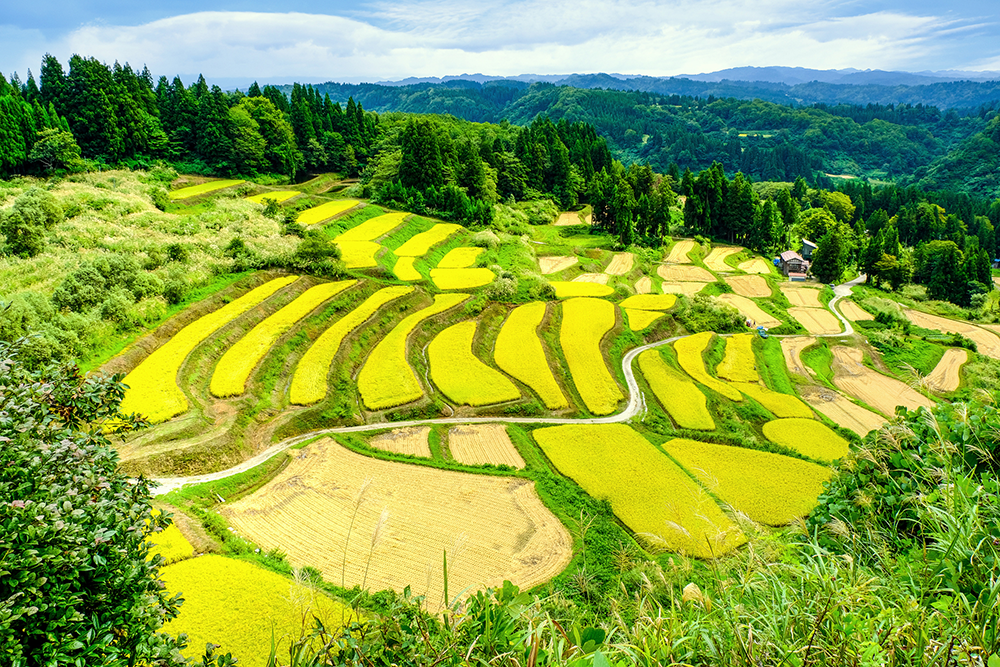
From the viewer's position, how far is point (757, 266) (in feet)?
218

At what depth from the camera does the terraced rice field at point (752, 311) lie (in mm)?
46000

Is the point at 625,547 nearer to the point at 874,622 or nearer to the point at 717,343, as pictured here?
the point at 874,622

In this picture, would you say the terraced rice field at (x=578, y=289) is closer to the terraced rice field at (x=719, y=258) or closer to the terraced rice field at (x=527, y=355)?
the terraced rice field at (x=527, y=355)

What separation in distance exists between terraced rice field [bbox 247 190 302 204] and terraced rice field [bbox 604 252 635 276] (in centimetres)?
3654

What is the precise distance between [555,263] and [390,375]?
33.7 metres

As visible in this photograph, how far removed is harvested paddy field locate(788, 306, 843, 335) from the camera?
4593 cm

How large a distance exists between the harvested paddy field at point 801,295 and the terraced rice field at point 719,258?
6.98 meters

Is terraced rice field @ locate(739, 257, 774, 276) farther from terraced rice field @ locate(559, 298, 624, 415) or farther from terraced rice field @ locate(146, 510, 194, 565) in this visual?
terraced rice field @ locate(146, 510, 194, 565)

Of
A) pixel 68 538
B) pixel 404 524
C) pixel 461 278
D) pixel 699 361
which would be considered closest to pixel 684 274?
pixel 699 361

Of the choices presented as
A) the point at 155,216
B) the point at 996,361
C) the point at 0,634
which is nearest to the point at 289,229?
the point at 155,216

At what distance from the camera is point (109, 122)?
5459 cm

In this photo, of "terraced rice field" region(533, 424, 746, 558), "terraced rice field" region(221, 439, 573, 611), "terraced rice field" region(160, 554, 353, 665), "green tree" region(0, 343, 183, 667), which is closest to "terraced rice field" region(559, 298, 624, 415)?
"terraced rice field" region(533, 424, 746, 558)

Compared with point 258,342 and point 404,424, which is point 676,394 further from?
point 258,342

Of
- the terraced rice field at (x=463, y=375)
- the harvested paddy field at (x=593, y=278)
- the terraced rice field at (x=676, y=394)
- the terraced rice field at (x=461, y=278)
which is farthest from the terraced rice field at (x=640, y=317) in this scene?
the terraced rice field at (x=463, y=375)
